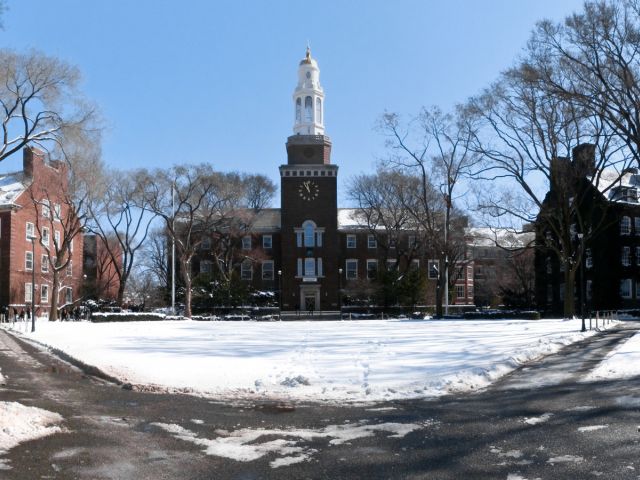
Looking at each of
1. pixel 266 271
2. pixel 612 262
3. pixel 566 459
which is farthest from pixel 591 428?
pixel 266 271

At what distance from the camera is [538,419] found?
973 centimetres

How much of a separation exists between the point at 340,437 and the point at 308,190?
2439 inches

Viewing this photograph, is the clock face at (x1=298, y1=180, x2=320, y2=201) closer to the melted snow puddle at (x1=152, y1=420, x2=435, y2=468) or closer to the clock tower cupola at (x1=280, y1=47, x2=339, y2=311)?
the clock tower cupola at (x1=280, y1=47, x2=339, y2=311)

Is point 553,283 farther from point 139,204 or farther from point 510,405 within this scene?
point 510,405

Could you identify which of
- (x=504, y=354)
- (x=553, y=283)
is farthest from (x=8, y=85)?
(x=553, y=283)

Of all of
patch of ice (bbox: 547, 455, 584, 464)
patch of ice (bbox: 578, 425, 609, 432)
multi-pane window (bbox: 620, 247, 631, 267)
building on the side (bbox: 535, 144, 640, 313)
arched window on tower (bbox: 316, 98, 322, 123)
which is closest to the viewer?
patch of ice (bbox: 547, 455, 584, 464)

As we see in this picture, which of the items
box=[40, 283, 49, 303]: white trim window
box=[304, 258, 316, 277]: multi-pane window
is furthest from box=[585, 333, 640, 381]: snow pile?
box=[304, 258, 316, 277]: multi-pane window

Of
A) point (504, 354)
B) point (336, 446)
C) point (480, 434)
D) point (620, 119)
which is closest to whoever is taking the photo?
point (336, 446)

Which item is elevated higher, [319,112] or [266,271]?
[319,112]

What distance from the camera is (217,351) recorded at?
61.8 feet

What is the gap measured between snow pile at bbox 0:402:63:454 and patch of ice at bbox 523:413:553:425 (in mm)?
6405

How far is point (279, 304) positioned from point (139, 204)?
21.6m

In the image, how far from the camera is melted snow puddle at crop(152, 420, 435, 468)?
790cm

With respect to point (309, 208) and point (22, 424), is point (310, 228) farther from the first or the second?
point (22, 424)
